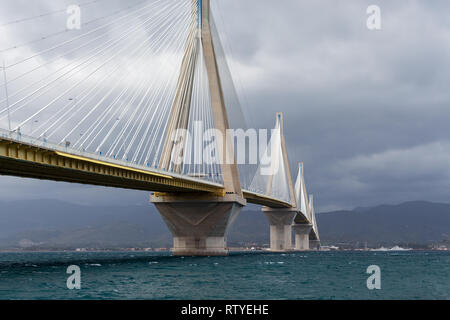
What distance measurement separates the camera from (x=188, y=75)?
5575 centimetres

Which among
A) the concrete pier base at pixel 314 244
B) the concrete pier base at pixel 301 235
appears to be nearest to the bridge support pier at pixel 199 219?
the concrete pier base at pixel 301 235

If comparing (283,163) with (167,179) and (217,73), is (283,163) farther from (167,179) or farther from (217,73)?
(167,179)

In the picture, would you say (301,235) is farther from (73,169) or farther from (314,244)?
(73,169)

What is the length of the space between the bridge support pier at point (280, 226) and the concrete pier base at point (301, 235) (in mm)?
30776

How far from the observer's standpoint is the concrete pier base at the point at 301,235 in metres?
144

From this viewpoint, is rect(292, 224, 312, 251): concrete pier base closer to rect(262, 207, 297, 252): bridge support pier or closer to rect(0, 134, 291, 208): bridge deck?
rect(262, 207, 297, 252): bridge support pier

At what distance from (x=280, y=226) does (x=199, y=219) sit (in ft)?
168

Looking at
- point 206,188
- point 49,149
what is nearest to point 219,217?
point 206,188

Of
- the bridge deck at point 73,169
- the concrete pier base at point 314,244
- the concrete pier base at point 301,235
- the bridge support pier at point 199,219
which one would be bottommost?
the concrete pier base at point 314,244

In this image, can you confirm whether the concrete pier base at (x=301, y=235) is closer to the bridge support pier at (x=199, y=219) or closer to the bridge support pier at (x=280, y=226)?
the bridge support pier at (x=280, y=226)
